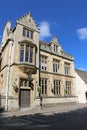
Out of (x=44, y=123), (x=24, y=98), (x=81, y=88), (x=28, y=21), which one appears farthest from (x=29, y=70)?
(x=81, y=88)

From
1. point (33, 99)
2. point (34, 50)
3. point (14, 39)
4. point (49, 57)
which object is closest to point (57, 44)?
point (49, 57)

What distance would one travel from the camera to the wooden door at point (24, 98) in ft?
68.7

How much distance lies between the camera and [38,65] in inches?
919

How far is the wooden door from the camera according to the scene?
20.9 metres

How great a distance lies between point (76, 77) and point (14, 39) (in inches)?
757

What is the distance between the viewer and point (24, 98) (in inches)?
837

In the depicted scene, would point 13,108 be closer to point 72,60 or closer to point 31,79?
point 31,79

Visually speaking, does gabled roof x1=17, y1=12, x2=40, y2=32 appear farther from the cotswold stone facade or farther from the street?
the street

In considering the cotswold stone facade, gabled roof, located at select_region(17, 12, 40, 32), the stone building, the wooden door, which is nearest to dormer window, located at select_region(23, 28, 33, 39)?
the cotswold stone facade

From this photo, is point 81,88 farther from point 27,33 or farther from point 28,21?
point 28,21

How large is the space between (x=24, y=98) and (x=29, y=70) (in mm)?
3920

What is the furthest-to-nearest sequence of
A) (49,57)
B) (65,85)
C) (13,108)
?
1. (65,85)
2. (49,57)
3. (13,108)

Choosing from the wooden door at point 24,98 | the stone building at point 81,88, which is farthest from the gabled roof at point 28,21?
the stone building at point 81,88

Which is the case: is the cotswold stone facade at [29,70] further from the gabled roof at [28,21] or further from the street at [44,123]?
the street at [44,123]
